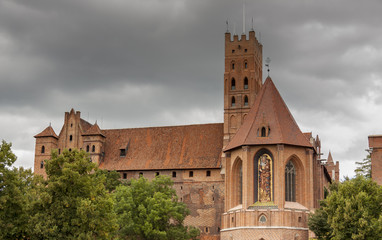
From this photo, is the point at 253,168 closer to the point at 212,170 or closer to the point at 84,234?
the point at 212,170

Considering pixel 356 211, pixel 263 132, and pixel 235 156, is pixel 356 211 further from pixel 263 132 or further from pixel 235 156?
pixel 235 156

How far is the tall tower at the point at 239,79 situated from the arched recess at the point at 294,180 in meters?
12.7

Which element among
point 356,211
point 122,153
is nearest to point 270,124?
point 356,211

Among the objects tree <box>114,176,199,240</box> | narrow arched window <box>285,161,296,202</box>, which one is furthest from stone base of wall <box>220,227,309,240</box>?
tree <box>114,176,199,240</box>

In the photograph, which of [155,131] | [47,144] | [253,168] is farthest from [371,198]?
[47,144]

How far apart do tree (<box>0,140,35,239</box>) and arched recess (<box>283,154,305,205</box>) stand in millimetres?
28351

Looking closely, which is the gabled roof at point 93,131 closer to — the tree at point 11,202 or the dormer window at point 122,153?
A: the dormer window at point 122,153

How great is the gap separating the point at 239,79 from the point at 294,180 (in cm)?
1843

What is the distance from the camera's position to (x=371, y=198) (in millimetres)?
46750

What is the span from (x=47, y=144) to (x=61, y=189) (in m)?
36.9

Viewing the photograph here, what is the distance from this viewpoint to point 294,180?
61.7 metres

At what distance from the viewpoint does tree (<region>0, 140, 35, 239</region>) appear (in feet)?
135

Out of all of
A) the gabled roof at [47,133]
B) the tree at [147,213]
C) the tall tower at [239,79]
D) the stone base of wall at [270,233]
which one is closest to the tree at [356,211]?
the stone base of wall at [270,233]

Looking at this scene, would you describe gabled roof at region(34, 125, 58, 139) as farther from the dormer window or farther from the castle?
the dormer window
